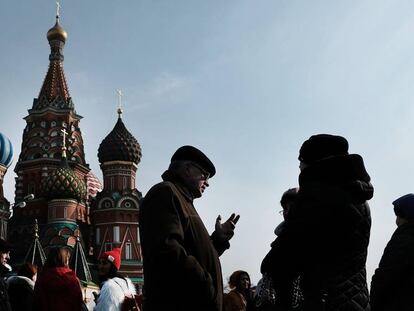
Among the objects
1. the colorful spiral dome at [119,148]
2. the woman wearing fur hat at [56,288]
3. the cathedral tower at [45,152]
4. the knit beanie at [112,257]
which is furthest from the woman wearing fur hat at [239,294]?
the colorful spiral dome at [119,148]

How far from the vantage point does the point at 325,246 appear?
3162mm

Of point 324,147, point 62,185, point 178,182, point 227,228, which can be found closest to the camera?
point 324,147

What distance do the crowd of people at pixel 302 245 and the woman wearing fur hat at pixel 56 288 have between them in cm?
207

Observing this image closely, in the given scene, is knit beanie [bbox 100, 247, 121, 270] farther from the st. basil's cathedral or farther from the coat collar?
the st. basil's cathedral

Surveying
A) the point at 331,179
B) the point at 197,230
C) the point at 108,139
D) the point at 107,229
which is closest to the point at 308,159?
the point at 331,179

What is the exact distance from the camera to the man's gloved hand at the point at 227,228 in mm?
4195

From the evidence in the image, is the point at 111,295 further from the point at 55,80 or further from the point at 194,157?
the point at 55,80

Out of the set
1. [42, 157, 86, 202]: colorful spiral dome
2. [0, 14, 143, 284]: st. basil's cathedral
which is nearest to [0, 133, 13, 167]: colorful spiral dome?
[0, 14, 143, 284]: st. basil's cathedral

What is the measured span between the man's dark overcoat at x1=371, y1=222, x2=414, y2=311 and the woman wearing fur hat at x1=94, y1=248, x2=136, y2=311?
2.49 m

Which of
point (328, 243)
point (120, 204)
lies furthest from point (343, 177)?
point (120, 204)

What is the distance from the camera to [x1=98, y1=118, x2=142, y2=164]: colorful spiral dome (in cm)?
3916

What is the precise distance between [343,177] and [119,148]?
3641cm

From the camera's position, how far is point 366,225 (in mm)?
3287

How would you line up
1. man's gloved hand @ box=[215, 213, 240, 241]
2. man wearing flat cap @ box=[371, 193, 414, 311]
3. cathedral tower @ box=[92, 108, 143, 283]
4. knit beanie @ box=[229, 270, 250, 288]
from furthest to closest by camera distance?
1. cathedral tower @ box=[92, 108, 143, 283]
2. knit beanie @ box=[229, 270, 250, 288]
3. man's gloved hand @ box=[215, 213, 240, 241]
4. man wearing flat cap @ box=[371, 193, 414, 311]
